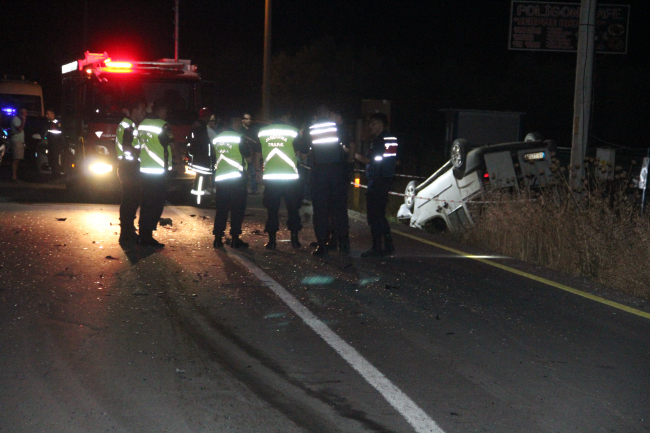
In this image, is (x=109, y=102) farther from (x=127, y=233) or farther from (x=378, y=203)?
(x=378, y=203)

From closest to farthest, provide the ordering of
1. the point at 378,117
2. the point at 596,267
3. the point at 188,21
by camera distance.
Answer: the point at 596,267 → the point at 378,117 → the point at 188,21

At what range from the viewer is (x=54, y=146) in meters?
21.5

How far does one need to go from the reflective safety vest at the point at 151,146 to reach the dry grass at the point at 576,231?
4.58 m

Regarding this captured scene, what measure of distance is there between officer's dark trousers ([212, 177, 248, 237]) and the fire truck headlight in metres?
6.09

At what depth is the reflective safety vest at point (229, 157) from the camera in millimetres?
11484

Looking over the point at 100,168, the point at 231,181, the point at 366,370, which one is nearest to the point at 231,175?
the point at 231,181

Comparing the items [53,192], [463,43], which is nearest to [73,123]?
[53,192]

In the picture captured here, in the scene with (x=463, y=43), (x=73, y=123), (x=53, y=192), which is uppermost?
(x=463, y=43)

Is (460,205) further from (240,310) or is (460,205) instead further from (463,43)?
(463,43)

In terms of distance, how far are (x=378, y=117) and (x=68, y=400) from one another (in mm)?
6406

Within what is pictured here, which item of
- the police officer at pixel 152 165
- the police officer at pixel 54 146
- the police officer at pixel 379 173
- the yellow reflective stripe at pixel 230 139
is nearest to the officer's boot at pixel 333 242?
the police officer at pixel 379 173

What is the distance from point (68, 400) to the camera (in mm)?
5141

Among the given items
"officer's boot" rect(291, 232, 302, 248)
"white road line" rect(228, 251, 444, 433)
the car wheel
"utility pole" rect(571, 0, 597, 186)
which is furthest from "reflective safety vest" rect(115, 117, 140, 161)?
"utility pole" rect(571, 0, 597, 186)

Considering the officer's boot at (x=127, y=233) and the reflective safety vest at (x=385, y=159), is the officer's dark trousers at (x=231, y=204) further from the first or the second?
the reflective safety vest at (x=385, y=159)
